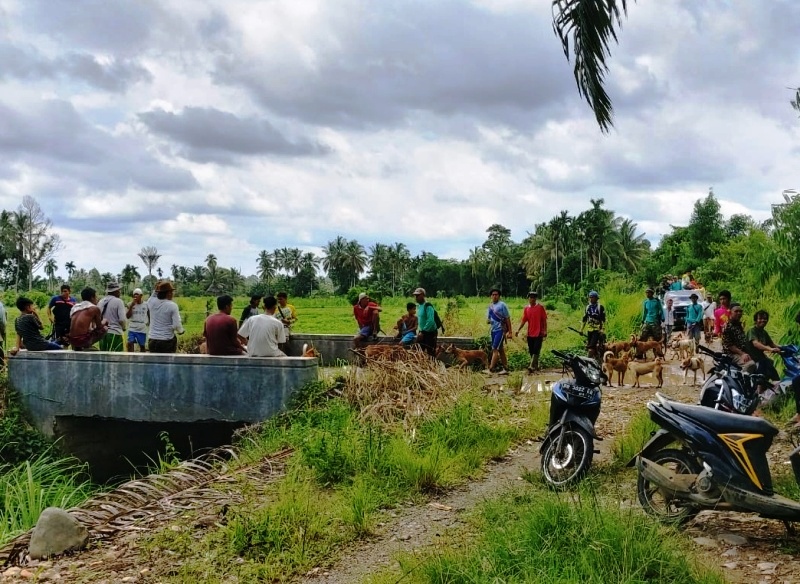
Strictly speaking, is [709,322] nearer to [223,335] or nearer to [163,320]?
[223,335]

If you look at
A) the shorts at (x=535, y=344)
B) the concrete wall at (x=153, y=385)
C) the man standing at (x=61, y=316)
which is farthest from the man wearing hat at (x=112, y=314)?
the shorts at (x=535, y=344)

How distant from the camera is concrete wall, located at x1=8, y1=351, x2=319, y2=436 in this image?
32.7 ft

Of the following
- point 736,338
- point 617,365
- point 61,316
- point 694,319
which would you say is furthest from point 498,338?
point 61,316

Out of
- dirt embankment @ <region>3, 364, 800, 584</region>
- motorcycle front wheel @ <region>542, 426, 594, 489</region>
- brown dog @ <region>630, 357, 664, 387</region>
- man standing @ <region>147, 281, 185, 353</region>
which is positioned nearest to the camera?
dirt embankment @ <region>3, 364, 800, 584</region>

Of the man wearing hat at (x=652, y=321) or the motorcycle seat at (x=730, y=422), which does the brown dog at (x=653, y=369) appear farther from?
the motorcycle seat at (x=730, y=422)

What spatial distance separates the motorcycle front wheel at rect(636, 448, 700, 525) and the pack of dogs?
6467mm

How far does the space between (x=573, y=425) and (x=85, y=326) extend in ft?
25.9

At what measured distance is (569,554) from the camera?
4242 mm

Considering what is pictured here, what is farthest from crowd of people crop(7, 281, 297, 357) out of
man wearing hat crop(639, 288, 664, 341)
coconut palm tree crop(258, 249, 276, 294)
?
coconut palm tree crop(258, 249, 276, 294)

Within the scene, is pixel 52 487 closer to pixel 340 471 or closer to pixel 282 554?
pixel 340 471

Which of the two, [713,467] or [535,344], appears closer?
[713,467]

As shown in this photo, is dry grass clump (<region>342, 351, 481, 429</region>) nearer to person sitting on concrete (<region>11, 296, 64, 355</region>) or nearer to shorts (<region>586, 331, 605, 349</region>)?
shorts (<region>586, 331, 605, 349</region>)

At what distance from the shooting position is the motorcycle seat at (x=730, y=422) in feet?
15.7

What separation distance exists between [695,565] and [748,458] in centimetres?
92
